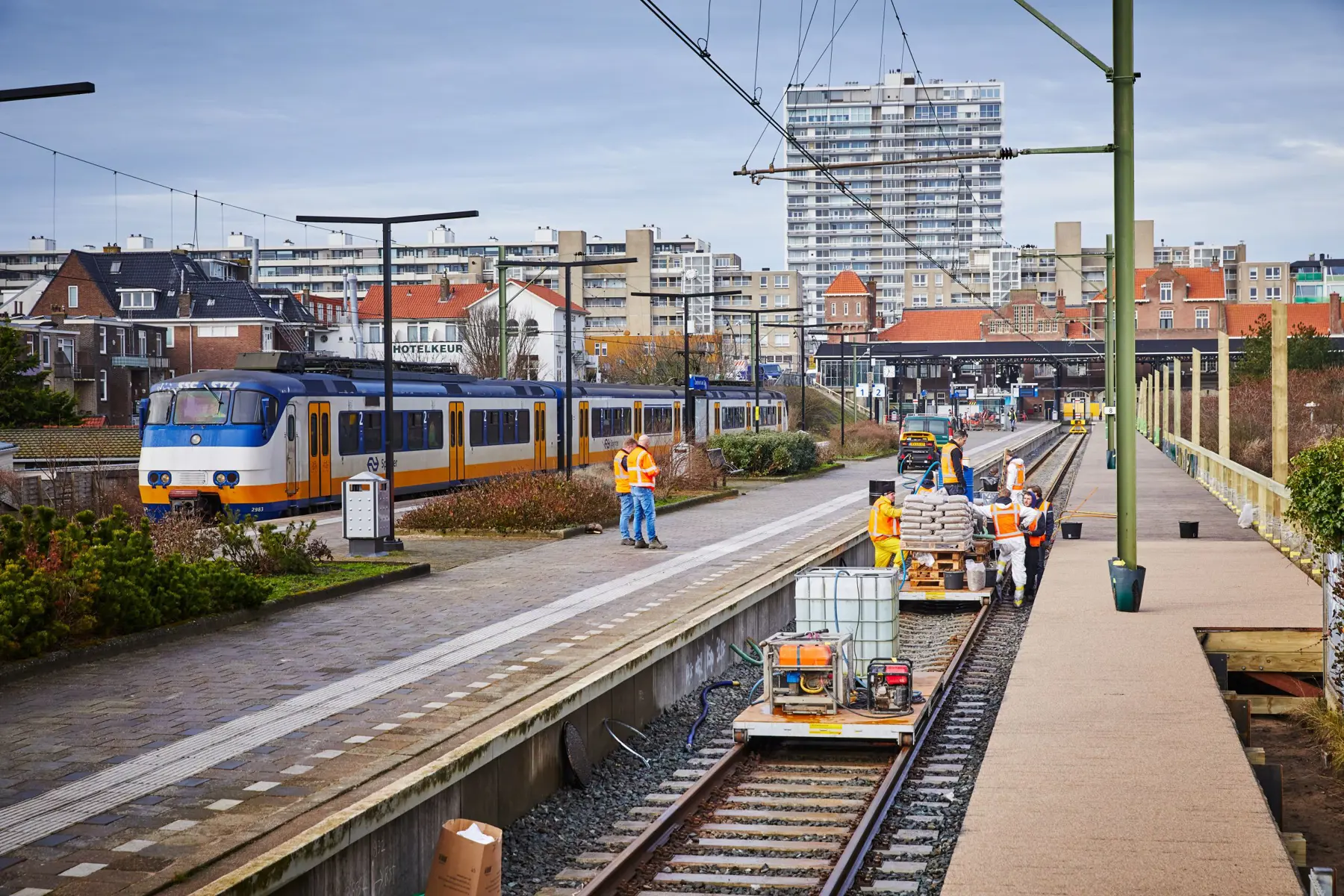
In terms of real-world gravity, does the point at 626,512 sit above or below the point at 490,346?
below

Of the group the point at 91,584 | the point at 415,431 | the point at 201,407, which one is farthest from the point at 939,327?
the point at 91,584

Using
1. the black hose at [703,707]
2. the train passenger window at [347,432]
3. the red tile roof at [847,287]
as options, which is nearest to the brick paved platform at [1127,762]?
the black hose at [703,707]

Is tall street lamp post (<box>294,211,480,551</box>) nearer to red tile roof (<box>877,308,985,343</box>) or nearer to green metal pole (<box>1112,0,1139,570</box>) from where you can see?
green metal pole (<box>1112,0,1139,570</box>)

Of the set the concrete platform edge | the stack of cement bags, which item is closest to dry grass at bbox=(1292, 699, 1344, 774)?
the concrete platform edge

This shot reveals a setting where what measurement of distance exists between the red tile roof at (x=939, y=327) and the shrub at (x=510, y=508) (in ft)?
402

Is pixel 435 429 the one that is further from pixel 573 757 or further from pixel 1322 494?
pixel 573 757

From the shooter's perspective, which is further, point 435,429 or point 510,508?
point 435,429

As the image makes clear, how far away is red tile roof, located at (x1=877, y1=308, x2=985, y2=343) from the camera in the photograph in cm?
14600

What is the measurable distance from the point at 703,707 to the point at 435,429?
20720 mm

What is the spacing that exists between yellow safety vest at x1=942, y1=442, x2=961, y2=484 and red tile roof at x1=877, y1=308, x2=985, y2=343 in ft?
400

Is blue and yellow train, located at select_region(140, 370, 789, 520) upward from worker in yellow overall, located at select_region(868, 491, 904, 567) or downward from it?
upward

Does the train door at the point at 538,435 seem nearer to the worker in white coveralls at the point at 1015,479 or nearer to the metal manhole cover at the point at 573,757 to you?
the worker in white coveralls at the point at 1015,479

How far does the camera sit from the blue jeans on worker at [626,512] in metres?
21.9

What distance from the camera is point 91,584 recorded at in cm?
1256
